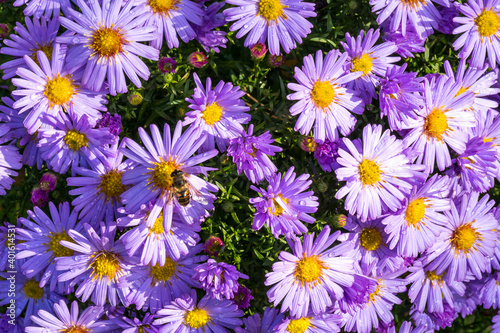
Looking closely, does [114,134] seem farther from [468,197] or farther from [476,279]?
[476,279]

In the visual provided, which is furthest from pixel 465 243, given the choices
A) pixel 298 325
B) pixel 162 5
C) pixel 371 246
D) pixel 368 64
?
pixel 162 5

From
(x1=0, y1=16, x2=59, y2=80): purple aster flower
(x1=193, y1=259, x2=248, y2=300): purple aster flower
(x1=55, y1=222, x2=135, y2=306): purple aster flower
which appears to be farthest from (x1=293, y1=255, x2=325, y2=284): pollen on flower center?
(x1=0, y1=16, x2=59, y2=80): purple aster flower

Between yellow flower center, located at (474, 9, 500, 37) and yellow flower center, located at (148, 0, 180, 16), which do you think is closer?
yellow flower center, located at (148, 0, 180, 16)

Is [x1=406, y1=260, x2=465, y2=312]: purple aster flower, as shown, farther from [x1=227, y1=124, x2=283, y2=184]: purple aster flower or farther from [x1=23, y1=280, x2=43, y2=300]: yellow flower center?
[x1=23, y1=280, x2=43, y2=300]: yellow flower center

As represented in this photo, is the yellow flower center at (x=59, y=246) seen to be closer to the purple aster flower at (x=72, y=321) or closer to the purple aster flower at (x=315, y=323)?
the purple aster flower at (x=72, y=321)

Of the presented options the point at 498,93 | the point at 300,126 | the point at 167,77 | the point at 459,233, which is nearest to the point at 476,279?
the point at 459,233
